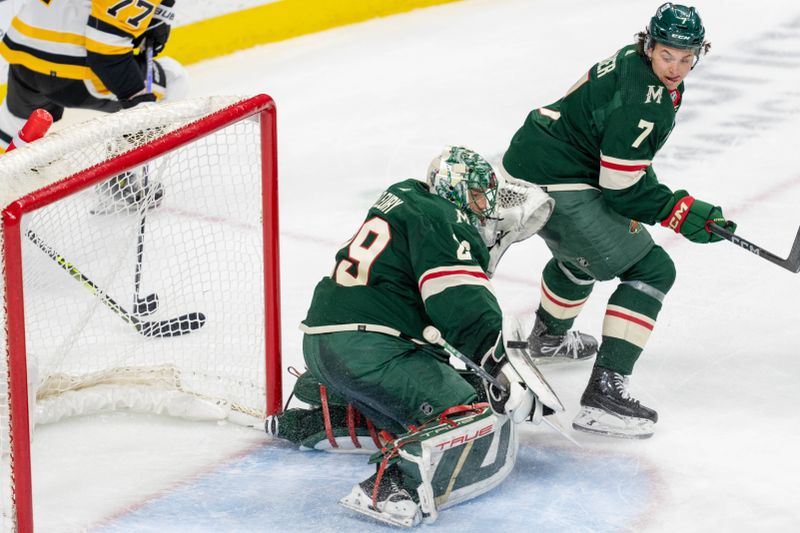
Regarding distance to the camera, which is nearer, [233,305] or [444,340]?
[444,340]

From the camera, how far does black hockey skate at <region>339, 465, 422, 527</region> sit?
113 inches

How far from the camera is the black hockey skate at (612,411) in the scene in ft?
10.7

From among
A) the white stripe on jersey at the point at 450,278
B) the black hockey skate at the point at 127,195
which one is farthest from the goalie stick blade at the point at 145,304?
the white stripe on jersey at the point at 450,278

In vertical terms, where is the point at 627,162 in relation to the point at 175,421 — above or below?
above

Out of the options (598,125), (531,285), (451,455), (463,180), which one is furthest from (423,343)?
(531,285)

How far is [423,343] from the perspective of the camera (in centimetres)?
302

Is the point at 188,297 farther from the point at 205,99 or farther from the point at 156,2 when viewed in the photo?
the point at 156,2

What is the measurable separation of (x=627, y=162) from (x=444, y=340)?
2.06 feet

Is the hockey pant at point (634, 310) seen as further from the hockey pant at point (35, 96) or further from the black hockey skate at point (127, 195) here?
the hockey pant at point (35, 96)

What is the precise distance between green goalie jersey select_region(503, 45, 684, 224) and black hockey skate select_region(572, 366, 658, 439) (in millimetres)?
386

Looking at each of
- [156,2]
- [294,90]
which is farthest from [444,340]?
[294,90]

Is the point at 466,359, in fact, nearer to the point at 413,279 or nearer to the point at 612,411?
the point at 413,279

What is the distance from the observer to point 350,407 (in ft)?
10.4

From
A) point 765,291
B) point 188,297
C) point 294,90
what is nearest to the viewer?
point 188,297
